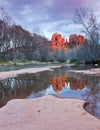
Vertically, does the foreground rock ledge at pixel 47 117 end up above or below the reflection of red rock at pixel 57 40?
below

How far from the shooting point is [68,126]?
6.45 metres

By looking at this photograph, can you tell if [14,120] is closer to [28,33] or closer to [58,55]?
[28,33]

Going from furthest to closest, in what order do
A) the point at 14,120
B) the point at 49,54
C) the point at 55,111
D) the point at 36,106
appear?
the point at 49,54 → the point at 36,106 → the point at 55,111 → the point at 14,120

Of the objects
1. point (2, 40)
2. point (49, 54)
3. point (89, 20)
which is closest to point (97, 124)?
point (89, 20)

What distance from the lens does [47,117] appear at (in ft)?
24.1

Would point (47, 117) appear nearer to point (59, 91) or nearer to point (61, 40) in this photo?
point (59, 91)

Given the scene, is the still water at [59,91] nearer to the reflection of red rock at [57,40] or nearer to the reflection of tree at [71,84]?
the reflection of tree at [71,84]

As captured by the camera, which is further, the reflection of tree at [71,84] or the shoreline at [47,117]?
the reflection of tree at [71,84]

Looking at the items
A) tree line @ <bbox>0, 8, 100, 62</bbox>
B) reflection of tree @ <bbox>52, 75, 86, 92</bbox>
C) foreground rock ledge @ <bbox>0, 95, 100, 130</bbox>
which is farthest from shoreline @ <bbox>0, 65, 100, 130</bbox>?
tree line @ <bbox>0, 8, 100, 62</bbox>

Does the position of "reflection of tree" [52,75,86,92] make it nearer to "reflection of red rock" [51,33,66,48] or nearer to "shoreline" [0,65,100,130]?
"shoreline" [0,65,100,130]

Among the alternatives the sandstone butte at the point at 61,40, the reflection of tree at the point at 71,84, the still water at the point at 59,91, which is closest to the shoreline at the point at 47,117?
the still water at the point at 59,91

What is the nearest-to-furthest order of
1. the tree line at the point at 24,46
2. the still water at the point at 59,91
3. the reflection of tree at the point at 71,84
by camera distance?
the still water at the point at 59,91
the reflection of tree at the point at 71,84
the tree line at the point at 24,46

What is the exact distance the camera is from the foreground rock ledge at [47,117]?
6.45 meters

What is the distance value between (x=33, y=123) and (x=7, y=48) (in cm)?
6845
